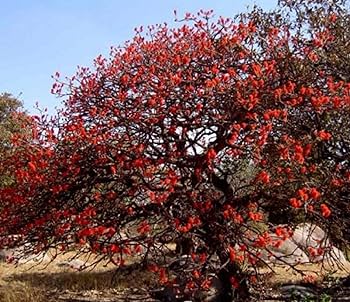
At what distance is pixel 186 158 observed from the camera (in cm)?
695

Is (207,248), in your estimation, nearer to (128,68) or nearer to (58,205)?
(58,205)

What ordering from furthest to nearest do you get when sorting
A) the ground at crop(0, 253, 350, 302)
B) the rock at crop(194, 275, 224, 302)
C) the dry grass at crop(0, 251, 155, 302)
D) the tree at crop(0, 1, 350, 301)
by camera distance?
the dry grass at crop(0, 251, 155, 302), the ground at crop(0, 253, 350, 302), the rock at crop(194, 275, 224, 302), the tree at crop(0, 1, 350, 301)

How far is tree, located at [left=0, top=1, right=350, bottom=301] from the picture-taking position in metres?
6.64

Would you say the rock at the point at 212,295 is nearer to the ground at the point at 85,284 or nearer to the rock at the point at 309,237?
the ground at the point at 85,284

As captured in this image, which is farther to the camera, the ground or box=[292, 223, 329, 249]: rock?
the ground

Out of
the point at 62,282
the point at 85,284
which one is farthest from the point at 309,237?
the point at 62,282

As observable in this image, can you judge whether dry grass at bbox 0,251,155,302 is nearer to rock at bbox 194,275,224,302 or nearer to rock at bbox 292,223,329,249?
rock at bbox 194,275,224,302

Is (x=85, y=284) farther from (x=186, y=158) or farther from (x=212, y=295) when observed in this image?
(x=186, y=158)

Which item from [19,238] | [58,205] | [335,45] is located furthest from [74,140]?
[335,45]

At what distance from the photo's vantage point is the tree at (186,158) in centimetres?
664

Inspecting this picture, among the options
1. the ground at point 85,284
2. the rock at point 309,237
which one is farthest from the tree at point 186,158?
the ground at point 85,284

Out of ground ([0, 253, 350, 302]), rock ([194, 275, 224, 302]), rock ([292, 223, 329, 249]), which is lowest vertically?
rock ([194, 275, 224, 302])

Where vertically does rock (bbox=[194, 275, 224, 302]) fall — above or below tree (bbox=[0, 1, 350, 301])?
below

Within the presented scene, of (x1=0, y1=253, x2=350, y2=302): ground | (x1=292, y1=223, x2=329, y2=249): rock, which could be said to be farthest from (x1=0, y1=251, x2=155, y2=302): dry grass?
(x1=292, y1=223, x2=329, y2=249): rock
